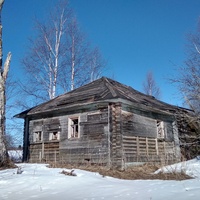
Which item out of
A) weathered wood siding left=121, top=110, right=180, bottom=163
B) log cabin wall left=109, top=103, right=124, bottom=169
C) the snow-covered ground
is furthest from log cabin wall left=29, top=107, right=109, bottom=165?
the snow-covered ground

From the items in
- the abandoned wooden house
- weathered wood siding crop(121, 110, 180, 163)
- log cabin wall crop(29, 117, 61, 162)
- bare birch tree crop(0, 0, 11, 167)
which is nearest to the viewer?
bare birch tree crop(0, 0, 11, 167)

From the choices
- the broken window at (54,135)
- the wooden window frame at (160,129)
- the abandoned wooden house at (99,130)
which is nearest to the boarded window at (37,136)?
the abandoned wooden house at (99,130)

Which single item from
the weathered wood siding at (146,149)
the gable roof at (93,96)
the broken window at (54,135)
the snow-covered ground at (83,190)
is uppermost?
the gable roof at (93,96)

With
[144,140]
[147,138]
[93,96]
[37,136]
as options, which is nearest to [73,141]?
[93,96]

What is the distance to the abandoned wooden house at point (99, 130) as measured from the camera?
12.3 m

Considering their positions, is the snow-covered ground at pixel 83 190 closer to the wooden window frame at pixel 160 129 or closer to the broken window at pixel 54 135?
the broken window at pixel 54 135

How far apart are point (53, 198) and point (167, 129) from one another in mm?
12839

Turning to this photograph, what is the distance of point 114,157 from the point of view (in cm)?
1191

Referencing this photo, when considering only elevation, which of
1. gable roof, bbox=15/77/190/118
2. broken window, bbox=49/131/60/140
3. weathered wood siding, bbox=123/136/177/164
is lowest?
weathered wood siding, bbox=123/136/177/164

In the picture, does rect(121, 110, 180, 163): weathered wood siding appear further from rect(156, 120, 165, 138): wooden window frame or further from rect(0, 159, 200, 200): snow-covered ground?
rect(0, 159, 200, 200): snow-covered ground

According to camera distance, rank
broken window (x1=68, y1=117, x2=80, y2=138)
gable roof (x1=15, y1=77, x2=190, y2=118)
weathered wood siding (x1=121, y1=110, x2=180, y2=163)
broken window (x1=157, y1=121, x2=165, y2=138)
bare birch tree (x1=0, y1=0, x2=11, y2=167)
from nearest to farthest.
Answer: bare birch tree (x1=0, y1=0, x2=11, y2=167) → weathered wood siding (x1=121, y1=110, x2=180, y2=163) → gable roof (x1=15, y1=77, x2=190, y2=118) → broken window (x1=68, y1=117, x2=80, y2=138) → broken window (x1=157, y1=121, x2=165, y2=138)

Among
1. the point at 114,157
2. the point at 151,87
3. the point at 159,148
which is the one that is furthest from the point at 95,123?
the point at 151,87

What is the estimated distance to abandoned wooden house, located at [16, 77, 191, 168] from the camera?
40.4ft

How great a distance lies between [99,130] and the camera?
1262cm
